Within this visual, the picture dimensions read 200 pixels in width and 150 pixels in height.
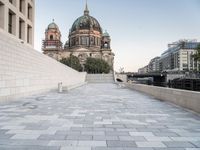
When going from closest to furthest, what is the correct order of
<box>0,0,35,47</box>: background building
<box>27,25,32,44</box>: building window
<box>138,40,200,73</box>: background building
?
<box>0,0,35,47</box>: background building → <box>27,25,32,44</box>: building window → <box>138,40,200,73</box>: background building

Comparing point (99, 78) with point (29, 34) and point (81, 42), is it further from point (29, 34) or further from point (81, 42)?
point (81, 42)

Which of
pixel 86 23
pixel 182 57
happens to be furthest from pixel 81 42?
pixel 182 57

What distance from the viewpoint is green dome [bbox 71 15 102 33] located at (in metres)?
107

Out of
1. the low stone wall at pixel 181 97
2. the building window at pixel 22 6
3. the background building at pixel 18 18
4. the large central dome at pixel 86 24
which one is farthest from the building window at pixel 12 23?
the large central dome at pixel 86 24

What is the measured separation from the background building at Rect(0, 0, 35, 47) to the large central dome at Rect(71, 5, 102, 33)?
249ft

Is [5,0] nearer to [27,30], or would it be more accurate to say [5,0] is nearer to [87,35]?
[27,30]

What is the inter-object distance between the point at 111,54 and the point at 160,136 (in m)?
106

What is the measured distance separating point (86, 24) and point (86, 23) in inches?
22.4

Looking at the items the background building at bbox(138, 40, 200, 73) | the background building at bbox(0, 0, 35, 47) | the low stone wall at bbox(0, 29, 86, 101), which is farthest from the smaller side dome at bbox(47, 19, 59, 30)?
the low stone wall at bbox(0, 29, 86, 101)

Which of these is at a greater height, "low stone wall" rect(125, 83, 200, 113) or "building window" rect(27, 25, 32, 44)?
"building window" rect(27, 25, 32, 44)

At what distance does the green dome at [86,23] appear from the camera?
10719 cm

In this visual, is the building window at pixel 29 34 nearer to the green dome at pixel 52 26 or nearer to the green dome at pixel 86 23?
the green dome at pixel 52 26

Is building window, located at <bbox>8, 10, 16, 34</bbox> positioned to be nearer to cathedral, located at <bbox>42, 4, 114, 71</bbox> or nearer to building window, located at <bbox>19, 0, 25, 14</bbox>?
building window, located at <bbox>19, 0, 25, 14</bbox>


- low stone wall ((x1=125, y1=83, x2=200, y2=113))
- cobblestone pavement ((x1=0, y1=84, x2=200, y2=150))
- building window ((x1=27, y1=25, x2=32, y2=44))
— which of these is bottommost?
cobblestone pavement ((x1=0, y1=84, x2=200, y2=150))
